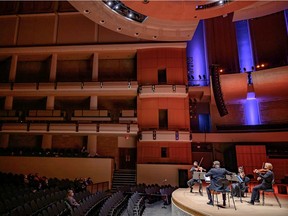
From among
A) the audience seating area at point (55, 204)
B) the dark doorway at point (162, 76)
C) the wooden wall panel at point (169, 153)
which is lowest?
the audience seating area at point (55, 204)

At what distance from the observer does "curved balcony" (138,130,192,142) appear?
13570mm

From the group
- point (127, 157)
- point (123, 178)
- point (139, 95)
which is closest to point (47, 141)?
point (127, 157)

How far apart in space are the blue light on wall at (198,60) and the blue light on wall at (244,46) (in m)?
2.49

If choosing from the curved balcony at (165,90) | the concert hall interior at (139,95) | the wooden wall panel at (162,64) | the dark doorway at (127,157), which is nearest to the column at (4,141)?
the concert hall interior at (139,95)

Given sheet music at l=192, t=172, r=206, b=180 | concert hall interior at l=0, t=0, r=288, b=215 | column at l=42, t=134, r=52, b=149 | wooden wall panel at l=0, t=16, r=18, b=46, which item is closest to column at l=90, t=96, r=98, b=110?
concert hall interior at l=0, t=0, r=288, b=215

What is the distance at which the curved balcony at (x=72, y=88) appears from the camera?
48.6ft

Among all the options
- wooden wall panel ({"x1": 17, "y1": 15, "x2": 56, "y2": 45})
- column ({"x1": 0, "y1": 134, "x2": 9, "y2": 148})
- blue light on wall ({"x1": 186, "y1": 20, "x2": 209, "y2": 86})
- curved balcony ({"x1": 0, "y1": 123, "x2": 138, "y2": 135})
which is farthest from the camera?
wooden wall panel ({"x1": 17, "y1": 15, "x2": 56, "y2": 45})

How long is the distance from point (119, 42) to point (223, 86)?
24.9 ft

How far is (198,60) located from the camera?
17.1 meters

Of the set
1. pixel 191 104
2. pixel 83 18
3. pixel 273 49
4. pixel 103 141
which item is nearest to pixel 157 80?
pixel 191 104

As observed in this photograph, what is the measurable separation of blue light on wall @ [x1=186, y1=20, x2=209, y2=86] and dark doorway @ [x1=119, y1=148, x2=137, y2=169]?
6.46 metres

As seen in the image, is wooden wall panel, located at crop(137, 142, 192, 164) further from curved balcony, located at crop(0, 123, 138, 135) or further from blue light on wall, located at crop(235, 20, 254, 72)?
blue light on wall, located at crop(235, 20, 254, 72)

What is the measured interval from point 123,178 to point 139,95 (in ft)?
17.1

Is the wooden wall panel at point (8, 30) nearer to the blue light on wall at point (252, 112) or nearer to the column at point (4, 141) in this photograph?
the column at point (4, 141)
